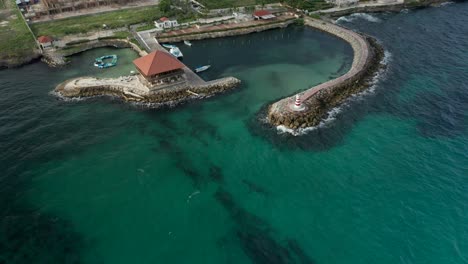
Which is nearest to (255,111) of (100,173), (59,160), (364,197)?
(364,197)

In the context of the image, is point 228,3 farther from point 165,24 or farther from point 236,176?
point 236,176

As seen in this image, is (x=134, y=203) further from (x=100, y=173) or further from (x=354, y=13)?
(x=354, y=13)

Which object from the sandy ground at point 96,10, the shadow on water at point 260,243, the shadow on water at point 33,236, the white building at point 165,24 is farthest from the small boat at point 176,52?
the shadow on water at point 260,243

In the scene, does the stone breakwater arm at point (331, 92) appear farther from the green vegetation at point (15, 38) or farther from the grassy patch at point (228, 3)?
the green vegetation at point (15, 38)

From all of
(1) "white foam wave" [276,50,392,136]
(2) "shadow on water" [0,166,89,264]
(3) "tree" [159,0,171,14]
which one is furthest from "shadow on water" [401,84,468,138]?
(3) "tree" [159,0,171,14]

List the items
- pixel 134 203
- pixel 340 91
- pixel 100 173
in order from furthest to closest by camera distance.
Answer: pixel 340 91 → pixel 100 173 → pixel 134 203

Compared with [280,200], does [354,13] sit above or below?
above

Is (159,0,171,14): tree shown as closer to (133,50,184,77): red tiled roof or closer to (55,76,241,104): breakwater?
(55,76,241,104): breakwater

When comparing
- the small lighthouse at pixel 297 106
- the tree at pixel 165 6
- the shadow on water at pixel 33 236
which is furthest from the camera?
the tree at pixel 165 6
